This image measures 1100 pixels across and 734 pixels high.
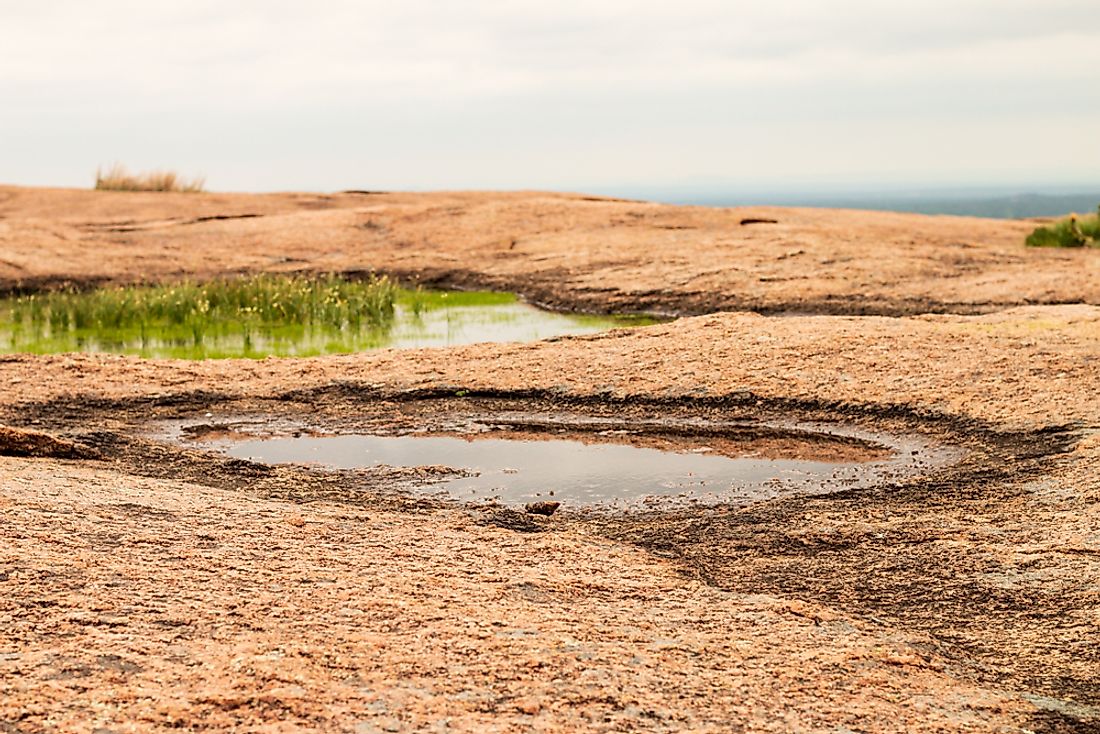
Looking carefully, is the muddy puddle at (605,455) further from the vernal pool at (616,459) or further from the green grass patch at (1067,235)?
the green grass patch at (1067,235)

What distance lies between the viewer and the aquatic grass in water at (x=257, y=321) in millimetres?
12750

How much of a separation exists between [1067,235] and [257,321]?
11.5m

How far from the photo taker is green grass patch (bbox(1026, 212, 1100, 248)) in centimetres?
1916

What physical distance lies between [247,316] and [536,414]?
6.52 metres

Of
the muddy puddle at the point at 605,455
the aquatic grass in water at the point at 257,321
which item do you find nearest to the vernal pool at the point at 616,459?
the muddy puddle at the point at 605,455

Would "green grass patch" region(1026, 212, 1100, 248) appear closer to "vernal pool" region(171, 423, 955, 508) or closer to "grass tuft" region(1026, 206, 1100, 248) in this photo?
"grass tuft" region(1026, 206, 1100, 248)

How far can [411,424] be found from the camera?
8.59 metres

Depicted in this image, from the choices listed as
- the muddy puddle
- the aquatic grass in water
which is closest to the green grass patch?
the aquatic grass in water

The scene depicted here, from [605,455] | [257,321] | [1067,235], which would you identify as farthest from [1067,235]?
[605,455]

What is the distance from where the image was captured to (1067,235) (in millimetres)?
19266

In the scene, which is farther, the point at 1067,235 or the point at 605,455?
the point at 1067,235

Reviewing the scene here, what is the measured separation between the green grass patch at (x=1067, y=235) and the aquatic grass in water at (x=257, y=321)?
308 inches

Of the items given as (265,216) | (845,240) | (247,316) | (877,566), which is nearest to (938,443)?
(877,566)

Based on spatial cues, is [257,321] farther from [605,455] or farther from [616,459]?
[616,459]
